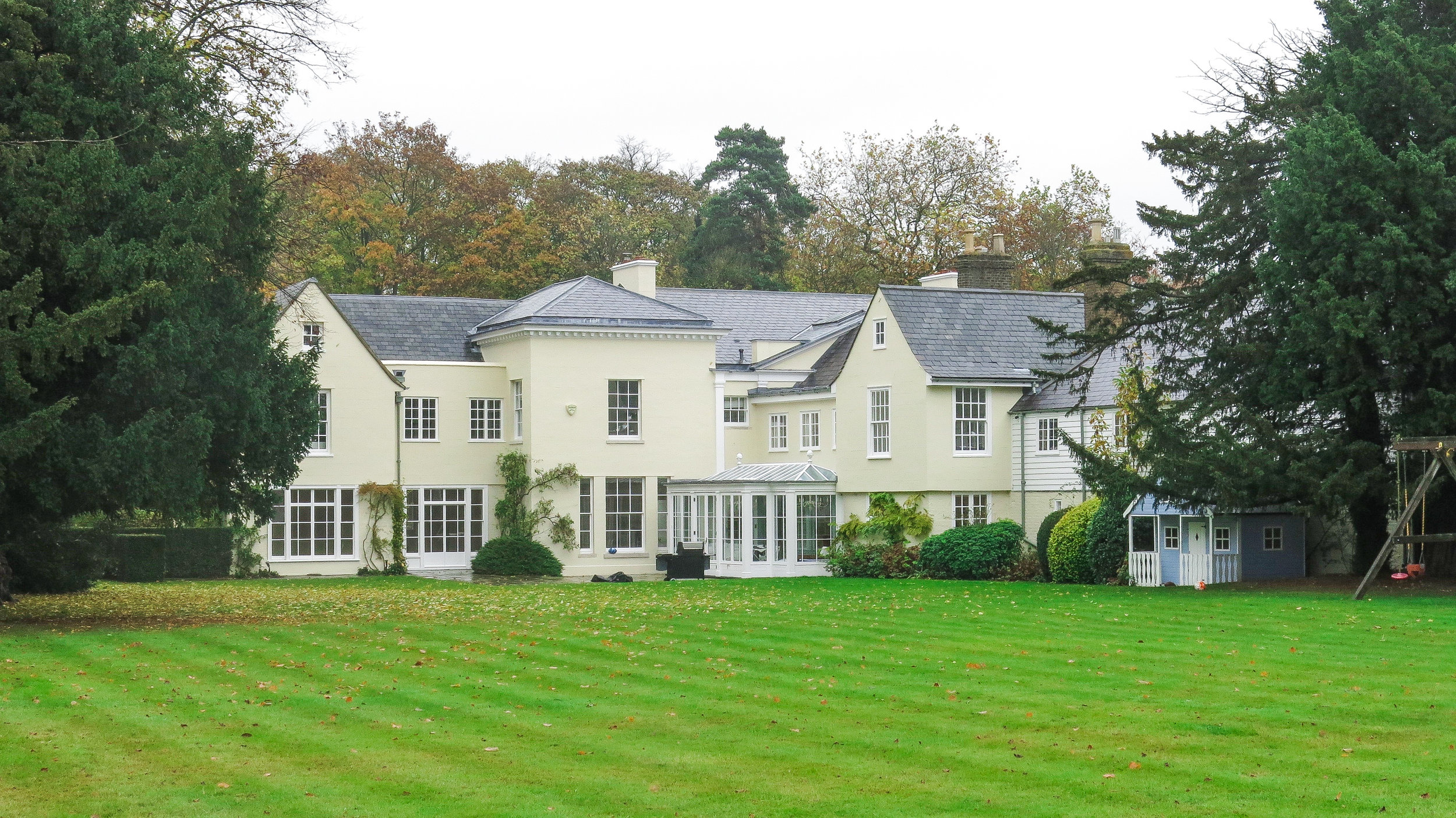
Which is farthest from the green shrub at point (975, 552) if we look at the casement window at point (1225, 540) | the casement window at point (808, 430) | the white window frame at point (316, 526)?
the white window frame at point (316, 526)

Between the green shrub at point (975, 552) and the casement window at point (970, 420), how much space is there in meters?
2.09

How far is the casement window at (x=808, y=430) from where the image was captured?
40.2m

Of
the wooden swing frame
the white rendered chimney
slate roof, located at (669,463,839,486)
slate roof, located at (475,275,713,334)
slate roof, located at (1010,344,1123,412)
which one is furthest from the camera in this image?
the white rendered chimney

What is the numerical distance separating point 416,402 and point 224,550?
6433 mm

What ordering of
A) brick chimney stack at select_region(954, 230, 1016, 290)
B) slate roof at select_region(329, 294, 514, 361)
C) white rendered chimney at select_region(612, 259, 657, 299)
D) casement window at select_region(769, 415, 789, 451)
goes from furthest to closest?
1. white rendered chimney at select_region(612, 259, 657, 299)
2. brick chimney stack at select_region(954, 230, 1016, 290)
3. casement window at select_region(769, 415, 789, 451)
4. slate roof at select_region(329, 294, 514, 361)

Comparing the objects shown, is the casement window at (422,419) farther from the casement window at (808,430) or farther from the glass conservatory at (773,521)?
the casement window at (808,430)

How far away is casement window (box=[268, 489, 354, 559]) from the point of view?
3812 centimetres

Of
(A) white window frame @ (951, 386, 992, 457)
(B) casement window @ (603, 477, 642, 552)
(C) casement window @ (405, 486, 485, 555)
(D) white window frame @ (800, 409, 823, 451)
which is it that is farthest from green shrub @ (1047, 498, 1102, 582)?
(C) casement window @ (405, 486, 485, 555)

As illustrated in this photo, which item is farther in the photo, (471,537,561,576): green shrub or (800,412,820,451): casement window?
(800,412,820,451): casement window

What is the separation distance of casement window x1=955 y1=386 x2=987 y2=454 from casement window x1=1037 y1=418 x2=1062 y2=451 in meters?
1.43

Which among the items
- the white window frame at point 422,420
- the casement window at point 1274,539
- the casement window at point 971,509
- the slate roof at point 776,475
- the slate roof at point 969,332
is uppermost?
the slate roof at point 969,332

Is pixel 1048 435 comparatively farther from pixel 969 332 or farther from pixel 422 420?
pixel 422 420

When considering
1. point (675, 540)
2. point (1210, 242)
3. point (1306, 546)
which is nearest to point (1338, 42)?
point (1210, 242)

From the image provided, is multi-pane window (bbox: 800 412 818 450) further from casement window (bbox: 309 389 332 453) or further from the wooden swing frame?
the wooden swing frame
